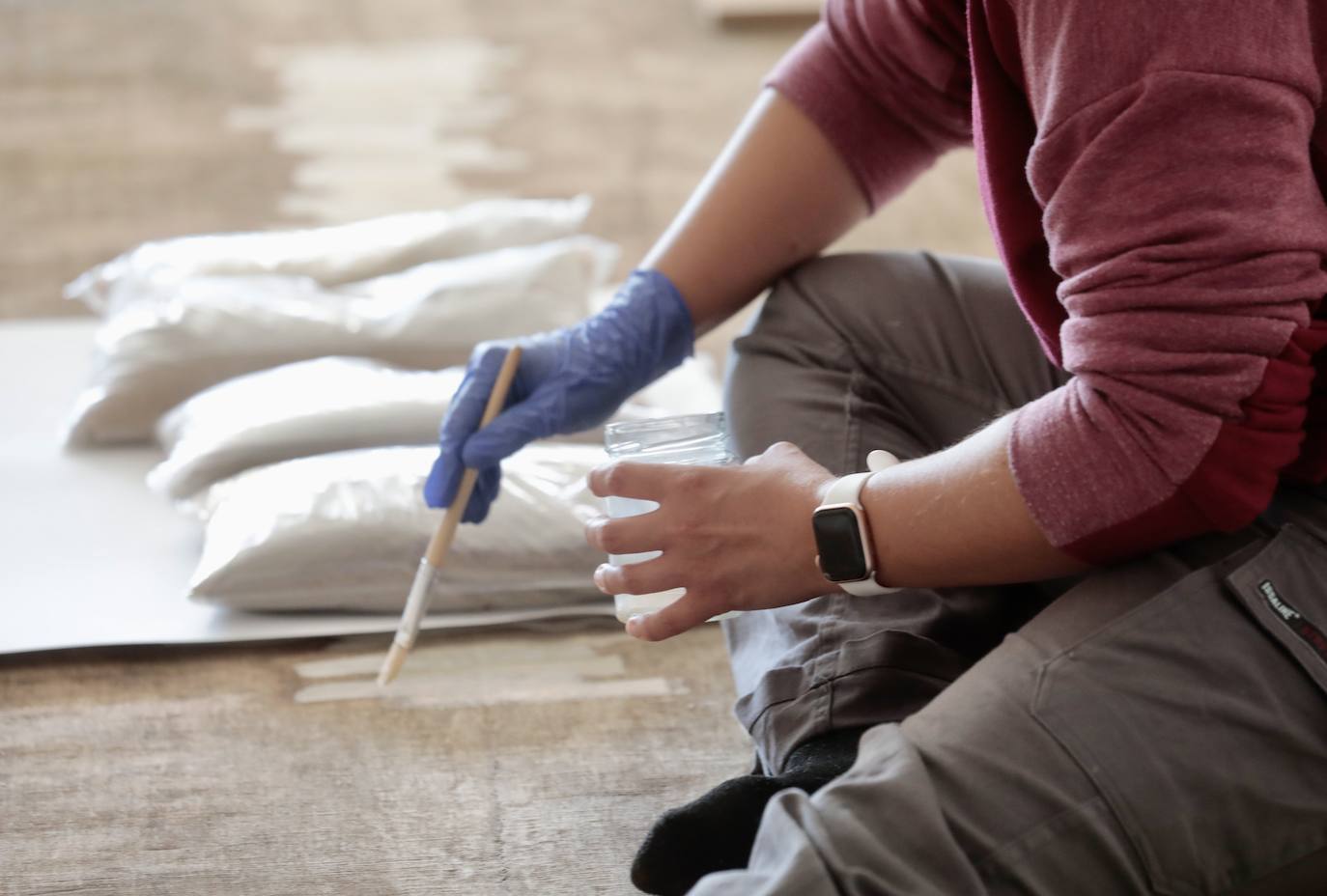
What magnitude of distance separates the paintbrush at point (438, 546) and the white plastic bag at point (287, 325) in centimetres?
41

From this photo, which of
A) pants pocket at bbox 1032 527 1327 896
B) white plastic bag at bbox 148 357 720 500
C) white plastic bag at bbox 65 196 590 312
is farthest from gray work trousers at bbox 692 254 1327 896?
white plastic bag at bbox 65 196 590 312

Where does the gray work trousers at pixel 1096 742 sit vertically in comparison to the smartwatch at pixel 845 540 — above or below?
below

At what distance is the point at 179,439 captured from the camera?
148 cm

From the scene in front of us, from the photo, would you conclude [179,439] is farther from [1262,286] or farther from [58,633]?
[1262,286]

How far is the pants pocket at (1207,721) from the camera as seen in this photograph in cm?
74

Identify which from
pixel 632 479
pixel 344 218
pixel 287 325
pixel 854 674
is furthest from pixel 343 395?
pixel 344 218

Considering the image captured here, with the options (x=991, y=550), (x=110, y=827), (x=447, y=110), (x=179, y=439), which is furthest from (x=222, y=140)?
(x=991, y=550)

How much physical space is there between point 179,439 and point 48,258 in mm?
850

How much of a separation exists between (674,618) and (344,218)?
1.65 meters

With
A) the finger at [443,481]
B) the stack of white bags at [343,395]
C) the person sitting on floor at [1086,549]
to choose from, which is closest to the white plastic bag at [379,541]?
the stack of white bags at [343,395]

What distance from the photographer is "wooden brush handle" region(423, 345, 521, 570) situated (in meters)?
1.16

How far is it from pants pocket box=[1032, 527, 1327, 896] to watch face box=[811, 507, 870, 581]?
127 mm

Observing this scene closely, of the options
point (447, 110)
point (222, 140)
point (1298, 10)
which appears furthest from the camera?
point (447, 110)

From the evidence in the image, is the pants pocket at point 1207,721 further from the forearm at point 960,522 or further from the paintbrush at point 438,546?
the paintbrush at point 438,546
